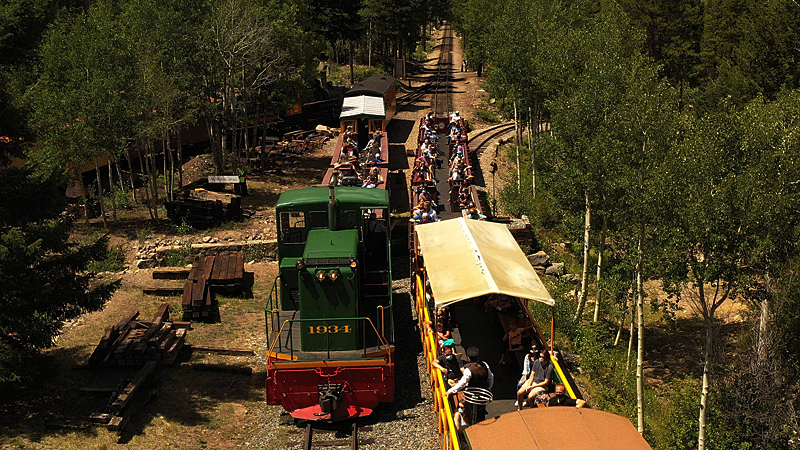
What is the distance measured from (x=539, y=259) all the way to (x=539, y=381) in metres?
13.6

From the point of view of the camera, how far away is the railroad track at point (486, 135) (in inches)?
1656

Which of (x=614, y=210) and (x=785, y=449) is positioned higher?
(x=614, y=210)

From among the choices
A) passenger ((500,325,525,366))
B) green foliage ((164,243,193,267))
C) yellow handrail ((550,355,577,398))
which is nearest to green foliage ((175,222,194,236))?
green foliage ((164,243,193,267))

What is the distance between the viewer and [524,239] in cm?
2717

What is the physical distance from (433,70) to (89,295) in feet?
215

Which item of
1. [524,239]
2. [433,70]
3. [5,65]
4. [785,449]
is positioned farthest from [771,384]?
[433,70]

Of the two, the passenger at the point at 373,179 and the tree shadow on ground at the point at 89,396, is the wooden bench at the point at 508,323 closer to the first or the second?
the tree shadow on ground at the point at 89,396

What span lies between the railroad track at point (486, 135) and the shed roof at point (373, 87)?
245 inches

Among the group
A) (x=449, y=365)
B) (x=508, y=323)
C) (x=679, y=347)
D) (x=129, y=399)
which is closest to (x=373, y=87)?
(x=679, y=347)

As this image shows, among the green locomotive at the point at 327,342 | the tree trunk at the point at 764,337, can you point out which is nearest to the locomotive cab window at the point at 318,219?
the green locomotive at the point at 327,342

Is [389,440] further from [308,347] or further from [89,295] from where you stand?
[89,295]

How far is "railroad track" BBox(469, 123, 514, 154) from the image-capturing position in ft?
138

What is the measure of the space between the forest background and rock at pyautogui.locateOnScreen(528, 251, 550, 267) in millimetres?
1414

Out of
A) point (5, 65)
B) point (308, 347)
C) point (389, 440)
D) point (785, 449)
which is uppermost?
point (5, 65)
